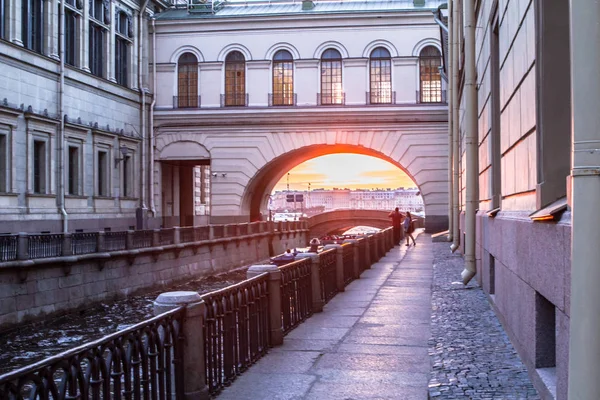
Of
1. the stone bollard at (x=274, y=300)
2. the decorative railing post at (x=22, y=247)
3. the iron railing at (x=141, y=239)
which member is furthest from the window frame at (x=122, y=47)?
the stone bollard at (x=274, y=300)

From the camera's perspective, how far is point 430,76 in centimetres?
4103

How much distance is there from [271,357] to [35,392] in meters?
5.16

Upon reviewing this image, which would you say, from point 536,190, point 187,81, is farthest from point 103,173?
point 536,190

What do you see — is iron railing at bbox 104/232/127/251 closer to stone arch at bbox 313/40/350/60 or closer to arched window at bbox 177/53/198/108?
arched window at bbox 177/53/198/108

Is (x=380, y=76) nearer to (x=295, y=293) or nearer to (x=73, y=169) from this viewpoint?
Result: (x=73, y=169)

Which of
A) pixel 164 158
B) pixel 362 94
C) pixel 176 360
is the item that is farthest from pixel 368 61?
pixel 176 360

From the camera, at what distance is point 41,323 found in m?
20.4

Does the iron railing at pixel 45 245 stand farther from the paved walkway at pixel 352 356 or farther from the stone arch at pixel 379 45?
the stone arch at pixel 379 45

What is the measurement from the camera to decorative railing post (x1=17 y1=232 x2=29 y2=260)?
64.4 feet

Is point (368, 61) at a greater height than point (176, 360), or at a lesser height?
greater

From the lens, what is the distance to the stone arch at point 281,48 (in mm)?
41781

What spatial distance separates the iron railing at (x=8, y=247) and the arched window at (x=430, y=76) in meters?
26.0

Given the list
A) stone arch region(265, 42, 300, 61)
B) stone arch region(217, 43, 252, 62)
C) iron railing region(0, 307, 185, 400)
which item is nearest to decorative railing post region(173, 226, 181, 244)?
stone arch region(217, 43, 252, 62)

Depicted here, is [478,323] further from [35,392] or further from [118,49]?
[118,49]
